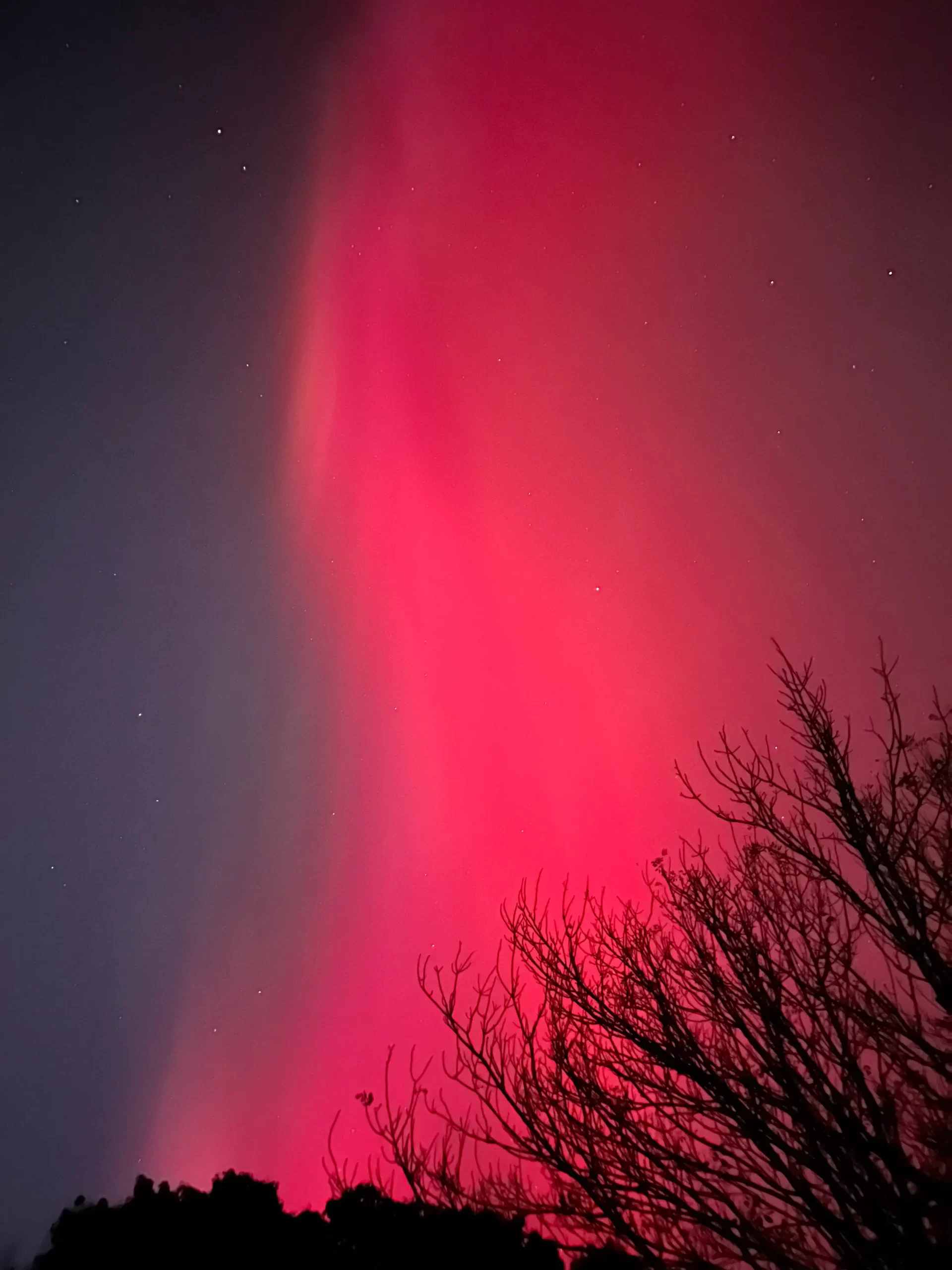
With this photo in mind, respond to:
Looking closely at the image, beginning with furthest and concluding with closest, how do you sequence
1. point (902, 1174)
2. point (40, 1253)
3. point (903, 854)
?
point (40, 1253) < point (903, 854) < point (902, 1174)

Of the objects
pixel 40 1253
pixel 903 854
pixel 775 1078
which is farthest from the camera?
pixel 40 1253

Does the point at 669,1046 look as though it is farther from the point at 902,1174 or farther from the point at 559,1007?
the point at 902,1174

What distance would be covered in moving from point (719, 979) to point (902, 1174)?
1312mm

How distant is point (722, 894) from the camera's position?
527cm

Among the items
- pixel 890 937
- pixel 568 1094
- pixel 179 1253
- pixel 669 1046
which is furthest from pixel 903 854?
pixel 179 1253

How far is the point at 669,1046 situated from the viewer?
14.5 feet

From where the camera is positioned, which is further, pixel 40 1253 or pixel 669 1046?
pixel 40 1253

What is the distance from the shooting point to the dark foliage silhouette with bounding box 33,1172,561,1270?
15.2ft

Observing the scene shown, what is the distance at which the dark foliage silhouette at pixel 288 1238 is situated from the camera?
15.2 feet

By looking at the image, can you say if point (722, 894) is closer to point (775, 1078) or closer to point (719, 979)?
point (719, 979)

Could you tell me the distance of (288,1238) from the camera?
492cm

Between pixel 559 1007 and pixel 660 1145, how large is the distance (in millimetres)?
1083

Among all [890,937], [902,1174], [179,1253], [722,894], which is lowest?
[902,1174]

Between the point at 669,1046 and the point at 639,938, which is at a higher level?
the point at 639,938
